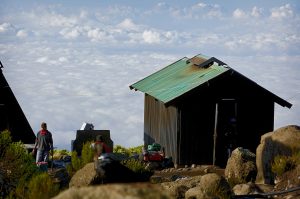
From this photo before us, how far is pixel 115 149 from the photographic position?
33938 mm

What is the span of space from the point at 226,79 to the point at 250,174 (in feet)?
22.9

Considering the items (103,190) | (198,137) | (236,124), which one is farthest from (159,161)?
(103,190)

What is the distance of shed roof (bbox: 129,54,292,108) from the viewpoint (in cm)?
2627

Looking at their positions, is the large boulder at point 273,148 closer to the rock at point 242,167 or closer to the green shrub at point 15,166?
the rock at point 242,167

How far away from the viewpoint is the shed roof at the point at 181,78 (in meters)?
26.3

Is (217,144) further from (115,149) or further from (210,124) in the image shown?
(115,149)

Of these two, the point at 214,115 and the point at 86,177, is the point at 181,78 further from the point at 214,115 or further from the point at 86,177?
the point at 86,177

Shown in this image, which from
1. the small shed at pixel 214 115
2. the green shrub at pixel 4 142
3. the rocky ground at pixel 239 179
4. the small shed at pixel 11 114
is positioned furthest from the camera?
the small shed at pixel 11 114

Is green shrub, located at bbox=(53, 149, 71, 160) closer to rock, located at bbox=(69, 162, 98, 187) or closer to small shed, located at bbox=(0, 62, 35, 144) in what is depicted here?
small shed, located at bbox=(0, 62, 35, 144)

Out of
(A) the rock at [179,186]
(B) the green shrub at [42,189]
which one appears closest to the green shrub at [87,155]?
(A) the rock at [179,186]

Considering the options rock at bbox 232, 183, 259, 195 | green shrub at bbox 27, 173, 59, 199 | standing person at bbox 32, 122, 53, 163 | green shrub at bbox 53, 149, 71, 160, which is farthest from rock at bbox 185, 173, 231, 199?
green shrub at bbox 53, 149, 71, 160

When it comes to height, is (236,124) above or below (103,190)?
above

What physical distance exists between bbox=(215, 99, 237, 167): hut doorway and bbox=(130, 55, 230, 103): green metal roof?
1413mm

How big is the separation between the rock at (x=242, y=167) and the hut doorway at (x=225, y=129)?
17.1ft
